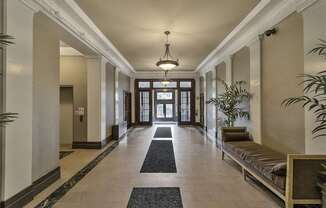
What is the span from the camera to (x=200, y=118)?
1393 centimetres

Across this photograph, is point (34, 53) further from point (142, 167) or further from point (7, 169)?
point (142, 167)

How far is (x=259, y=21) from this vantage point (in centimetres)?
505

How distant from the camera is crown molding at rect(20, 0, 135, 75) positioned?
377 centimetres

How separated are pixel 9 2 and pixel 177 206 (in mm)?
3540

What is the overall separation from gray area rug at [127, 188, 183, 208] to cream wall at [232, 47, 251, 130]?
131 inches

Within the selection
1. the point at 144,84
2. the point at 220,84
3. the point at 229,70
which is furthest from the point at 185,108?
the point at 229,70

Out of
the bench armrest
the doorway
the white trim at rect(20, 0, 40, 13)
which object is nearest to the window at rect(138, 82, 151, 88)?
the doorway

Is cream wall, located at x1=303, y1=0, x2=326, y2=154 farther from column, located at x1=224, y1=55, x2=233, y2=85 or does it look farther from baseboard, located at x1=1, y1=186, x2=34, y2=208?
baseboard, located at x1=1, y1=186, x2=34, y2=208

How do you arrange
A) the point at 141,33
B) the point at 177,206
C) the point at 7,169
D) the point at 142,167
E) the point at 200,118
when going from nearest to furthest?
the point at 7,169
the point at 177,206
the point at 142,167
the point at 141,33
the point at 200,118

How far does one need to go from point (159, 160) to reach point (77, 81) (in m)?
3.90

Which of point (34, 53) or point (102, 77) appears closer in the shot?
point (34, 53)

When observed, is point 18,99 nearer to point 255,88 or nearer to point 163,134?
point 255,88

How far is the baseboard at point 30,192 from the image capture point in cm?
296

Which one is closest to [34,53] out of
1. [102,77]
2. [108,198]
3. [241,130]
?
[108,198]
